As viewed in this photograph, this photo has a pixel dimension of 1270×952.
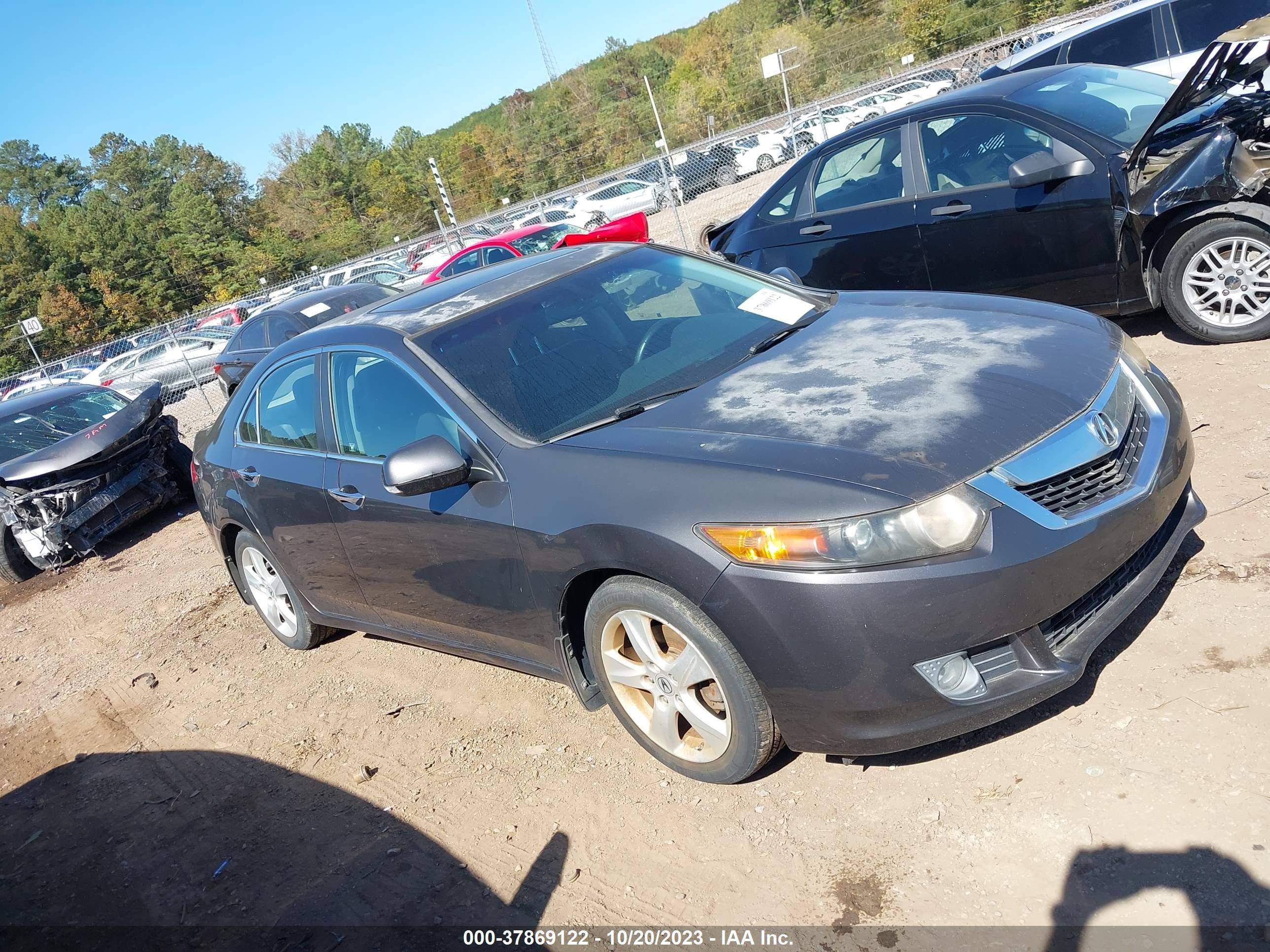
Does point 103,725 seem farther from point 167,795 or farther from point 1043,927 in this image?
point 1043,927

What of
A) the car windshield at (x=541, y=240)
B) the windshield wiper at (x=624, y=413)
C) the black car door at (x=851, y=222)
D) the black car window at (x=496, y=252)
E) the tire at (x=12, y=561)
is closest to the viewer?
the windshield wiper at (x=624, y=413)

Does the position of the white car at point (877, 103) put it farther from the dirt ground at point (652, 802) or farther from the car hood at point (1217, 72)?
the dirt ground at point (652, 802)

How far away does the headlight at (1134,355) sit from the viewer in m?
3.47

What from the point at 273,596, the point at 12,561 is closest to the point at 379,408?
the point at 273,596

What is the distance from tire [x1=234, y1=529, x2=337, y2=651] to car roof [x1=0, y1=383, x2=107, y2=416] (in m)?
5.18

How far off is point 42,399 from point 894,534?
959 centimetres

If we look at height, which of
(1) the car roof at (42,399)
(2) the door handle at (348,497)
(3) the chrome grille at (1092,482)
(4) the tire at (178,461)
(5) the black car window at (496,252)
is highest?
(1) the car roof at (42,399)

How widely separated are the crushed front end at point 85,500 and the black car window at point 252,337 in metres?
3.49

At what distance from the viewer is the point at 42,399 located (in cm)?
965

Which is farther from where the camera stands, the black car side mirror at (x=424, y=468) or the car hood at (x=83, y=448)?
the car hood at (x=83, y=448)

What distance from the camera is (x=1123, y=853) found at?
2.53m

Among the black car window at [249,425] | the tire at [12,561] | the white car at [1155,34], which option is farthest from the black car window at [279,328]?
the white car at [1155,34]

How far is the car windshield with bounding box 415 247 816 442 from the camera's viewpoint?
359cm

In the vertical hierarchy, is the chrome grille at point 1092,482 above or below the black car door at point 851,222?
below
